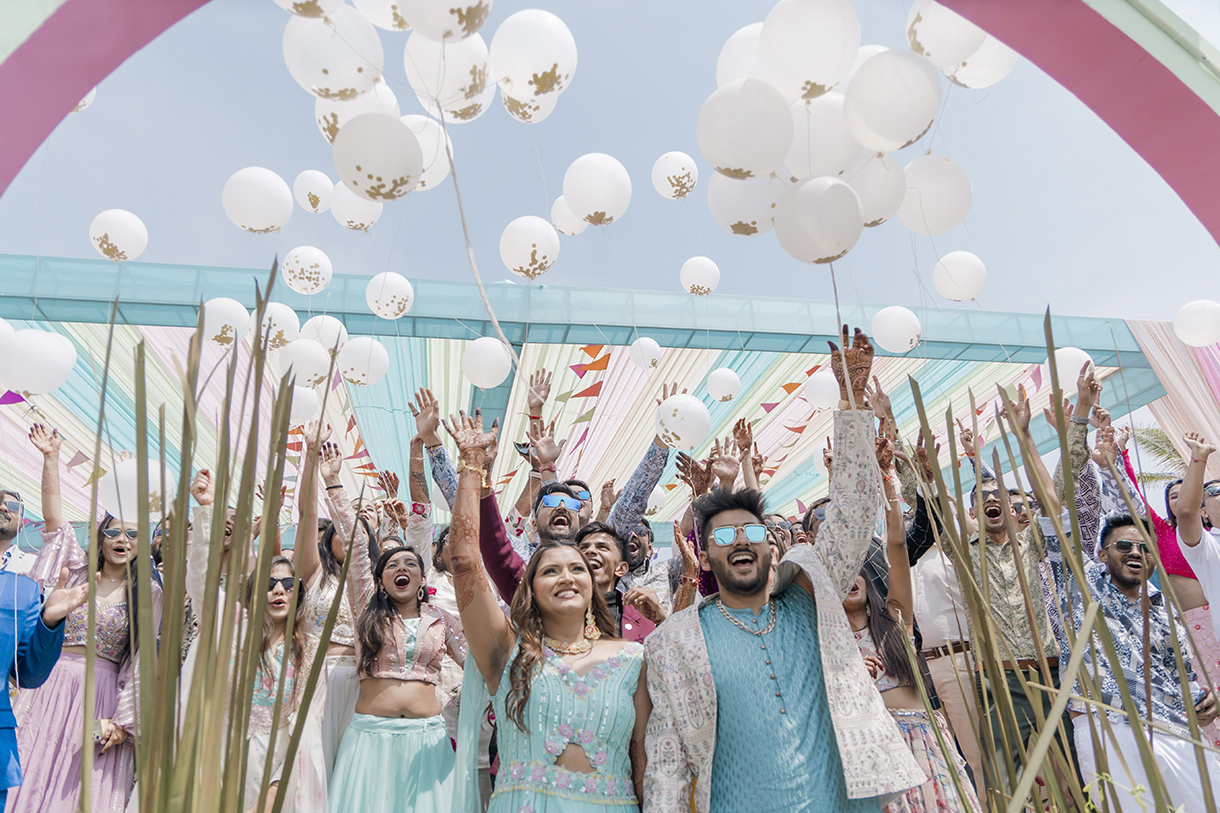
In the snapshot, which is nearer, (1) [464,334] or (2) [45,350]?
(2) [45,350]

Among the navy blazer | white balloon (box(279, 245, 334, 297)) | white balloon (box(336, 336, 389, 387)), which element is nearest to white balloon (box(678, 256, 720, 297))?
white balloon (box(336, 336, 389, 387))

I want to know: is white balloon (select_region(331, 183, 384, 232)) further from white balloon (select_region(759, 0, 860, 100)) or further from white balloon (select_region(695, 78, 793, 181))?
white balloon (select_region(759, 0, 860, 100))

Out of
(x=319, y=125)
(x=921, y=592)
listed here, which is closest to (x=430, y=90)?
(x=319, y=125)

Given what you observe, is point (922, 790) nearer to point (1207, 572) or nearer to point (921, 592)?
point (921, 592)

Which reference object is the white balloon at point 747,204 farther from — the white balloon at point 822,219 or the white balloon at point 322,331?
the white balloon at point 322,331

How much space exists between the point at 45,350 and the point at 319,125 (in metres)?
2.09

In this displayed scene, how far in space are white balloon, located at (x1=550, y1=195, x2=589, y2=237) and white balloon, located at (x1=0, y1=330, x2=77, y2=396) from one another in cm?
255

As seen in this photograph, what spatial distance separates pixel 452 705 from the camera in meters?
2.79

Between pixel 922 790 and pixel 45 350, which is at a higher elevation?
pixel 45 350

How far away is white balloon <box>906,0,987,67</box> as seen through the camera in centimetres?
232

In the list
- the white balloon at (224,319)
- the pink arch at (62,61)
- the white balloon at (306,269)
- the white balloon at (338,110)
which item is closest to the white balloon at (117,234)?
the white balloon at (224,319)

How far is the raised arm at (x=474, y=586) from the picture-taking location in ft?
6.64

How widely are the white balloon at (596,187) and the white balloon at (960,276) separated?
1.63m

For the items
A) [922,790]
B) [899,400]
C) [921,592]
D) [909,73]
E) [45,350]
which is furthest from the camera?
[899,400]
